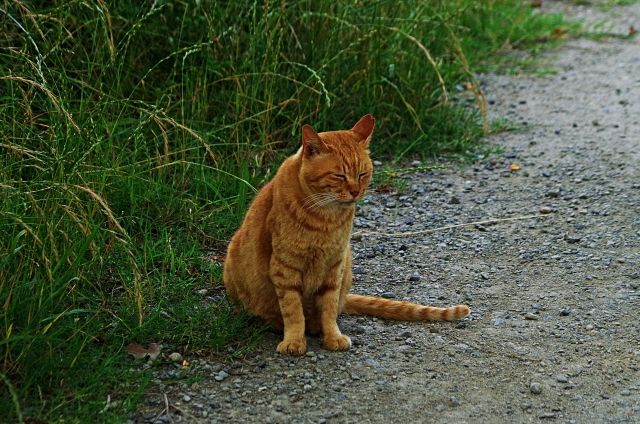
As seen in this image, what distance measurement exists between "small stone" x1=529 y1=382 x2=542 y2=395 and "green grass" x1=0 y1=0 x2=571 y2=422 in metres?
1.18

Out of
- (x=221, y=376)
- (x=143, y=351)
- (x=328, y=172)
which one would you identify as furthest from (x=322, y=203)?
(x=143, y=351)

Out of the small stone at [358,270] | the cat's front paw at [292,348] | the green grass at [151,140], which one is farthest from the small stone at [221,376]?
the small stone at [358,270]

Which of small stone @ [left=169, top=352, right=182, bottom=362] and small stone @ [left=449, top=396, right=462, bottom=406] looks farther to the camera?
small stone @ [left=169, top=352, right=182, bottom=362]

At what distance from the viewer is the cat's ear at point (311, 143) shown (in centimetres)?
354

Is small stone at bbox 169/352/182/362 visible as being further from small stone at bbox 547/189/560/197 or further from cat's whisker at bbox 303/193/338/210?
small stone at bbox 547/189/560/197

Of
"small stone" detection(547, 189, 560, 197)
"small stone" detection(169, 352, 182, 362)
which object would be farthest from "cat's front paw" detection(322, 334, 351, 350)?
"small stone" detection(547, 189, 560, 197)

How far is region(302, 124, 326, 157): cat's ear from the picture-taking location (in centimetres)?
354

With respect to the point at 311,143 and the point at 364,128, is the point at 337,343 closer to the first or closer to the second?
the point at 311,143

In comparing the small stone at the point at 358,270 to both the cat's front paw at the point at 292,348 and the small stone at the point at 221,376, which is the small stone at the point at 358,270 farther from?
the small stone at the point at 221,376

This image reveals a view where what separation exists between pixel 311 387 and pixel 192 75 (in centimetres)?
254

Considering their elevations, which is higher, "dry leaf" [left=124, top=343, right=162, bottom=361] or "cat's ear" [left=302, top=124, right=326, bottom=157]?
"cat's ear" [left=302, top=124, right=326, bottom=157]

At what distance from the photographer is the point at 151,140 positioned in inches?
188

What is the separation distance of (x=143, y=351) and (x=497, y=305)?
168cm

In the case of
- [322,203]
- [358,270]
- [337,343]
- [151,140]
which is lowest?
[358,270]
